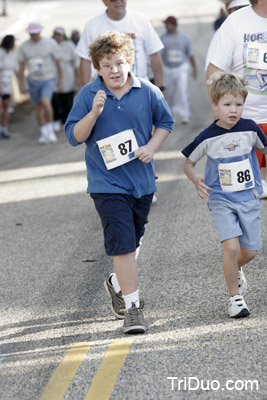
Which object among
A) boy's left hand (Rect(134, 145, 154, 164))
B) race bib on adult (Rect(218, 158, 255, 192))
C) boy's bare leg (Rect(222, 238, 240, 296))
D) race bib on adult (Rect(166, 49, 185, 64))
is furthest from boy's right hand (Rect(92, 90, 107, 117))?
race bib on adult (Rect(166, 49, 185, 64))

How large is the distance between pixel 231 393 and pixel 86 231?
12.5 ft

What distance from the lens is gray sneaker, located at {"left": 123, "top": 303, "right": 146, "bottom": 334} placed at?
4695mm

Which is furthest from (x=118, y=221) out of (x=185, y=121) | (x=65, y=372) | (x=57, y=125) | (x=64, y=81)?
(x=64, y=81)

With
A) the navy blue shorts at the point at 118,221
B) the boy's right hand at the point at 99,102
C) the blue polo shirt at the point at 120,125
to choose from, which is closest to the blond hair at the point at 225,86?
the blue polo shirt at the point at 120,125

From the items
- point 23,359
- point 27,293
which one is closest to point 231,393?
point 23,359

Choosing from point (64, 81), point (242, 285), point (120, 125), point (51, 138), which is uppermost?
point (120, 125)

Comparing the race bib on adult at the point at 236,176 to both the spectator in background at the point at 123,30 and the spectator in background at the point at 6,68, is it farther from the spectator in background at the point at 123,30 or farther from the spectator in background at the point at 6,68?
the spectator in background at the point at 6,68

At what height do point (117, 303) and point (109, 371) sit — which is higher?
point (109, 371)

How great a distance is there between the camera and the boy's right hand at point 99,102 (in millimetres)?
4566

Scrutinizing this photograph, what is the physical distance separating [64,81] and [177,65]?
7.98 feet

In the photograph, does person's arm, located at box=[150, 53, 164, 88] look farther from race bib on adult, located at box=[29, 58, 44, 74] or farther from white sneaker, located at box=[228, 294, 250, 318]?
race bib on adult, located at box=[29, 58, 44, 74]

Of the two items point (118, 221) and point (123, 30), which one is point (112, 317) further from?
point (123, 30)

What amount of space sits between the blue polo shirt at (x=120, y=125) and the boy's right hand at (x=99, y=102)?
0.17 meters

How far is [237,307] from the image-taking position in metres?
4.80
